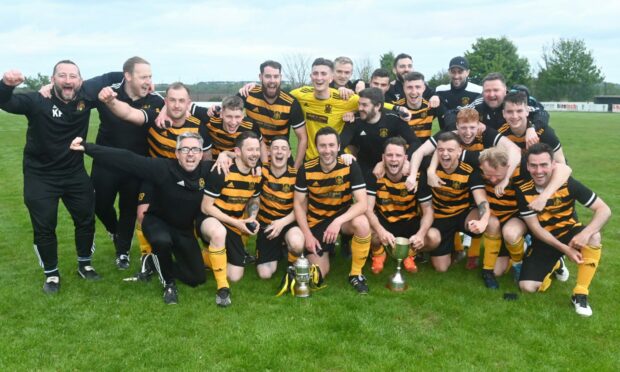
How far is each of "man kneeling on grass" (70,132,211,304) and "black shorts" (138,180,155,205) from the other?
179mm

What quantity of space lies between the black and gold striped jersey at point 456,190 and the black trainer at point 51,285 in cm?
391

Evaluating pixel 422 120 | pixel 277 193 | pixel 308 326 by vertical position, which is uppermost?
pixel 422 120

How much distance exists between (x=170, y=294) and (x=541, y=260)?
3520 millimetres

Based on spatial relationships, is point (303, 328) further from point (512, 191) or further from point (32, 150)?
point (32, 150)

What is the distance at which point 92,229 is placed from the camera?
5.21 m

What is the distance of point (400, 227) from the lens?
5.60m

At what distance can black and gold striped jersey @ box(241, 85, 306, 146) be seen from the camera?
5938 mm

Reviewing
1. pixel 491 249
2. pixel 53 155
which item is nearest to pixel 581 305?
pixel 491 249

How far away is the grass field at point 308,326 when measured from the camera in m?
3.57

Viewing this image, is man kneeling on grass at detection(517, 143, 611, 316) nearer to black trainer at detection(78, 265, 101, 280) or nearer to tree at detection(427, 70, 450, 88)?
black trainer at detection(78, 265, 101, 280)

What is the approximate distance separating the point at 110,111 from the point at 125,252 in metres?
1.56

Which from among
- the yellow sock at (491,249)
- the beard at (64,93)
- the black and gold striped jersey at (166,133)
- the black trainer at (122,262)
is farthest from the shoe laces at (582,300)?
the beard at (64,93)

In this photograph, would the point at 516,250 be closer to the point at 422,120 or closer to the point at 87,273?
the point at 422,120

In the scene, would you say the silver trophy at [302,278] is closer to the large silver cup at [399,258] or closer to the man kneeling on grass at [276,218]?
the man kneeling on grass at [276,218]
